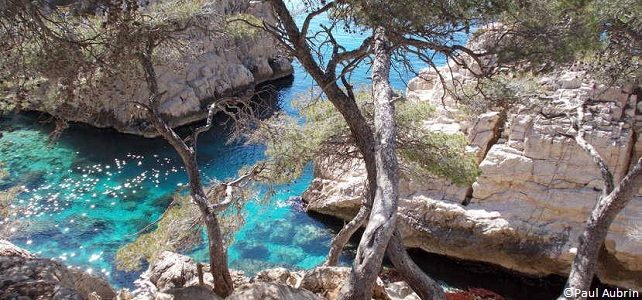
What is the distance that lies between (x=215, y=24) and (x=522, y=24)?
595 centimetres

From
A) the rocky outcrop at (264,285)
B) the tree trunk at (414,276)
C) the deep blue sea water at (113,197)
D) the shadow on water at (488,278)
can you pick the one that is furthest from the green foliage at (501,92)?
the shadow on water at (488,278)

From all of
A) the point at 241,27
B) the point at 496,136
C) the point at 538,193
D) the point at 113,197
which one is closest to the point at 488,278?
the point at 538,193

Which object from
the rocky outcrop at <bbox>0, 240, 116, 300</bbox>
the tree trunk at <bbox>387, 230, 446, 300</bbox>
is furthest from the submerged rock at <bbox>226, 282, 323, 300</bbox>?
the rocky outcrop at <bbox>0, 240, 116, 300</bbox>

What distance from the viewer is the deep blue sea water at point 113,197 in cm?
1498

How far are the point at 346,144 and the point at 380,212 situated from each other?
419 centimetres

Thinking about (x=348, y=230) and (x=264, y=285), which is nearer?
(x=264, y=285)

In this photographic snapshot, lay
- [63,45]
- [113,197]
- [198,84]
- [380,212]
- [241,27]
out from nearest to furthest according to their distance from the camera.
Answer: [380,212] → [63,45] → [241,27] → [113,197] → [198,84]

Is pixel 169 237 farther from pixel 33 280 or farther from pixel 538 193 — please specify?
pixel 538 193

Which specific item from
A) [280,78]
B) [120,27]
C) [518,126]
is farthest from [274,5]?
[280,78]

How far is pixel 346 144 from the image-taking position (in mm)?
8539

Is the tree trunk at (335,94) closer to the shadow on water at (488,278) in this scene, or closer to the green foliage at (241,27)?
the green foliage at (241,27)

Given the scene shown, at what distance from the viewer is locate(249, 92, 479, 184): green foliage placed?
838cm

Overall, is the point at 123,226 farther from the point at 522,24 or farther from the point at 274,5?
the point at 522,24

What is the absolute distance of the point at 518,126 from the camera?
1422 centimetres
